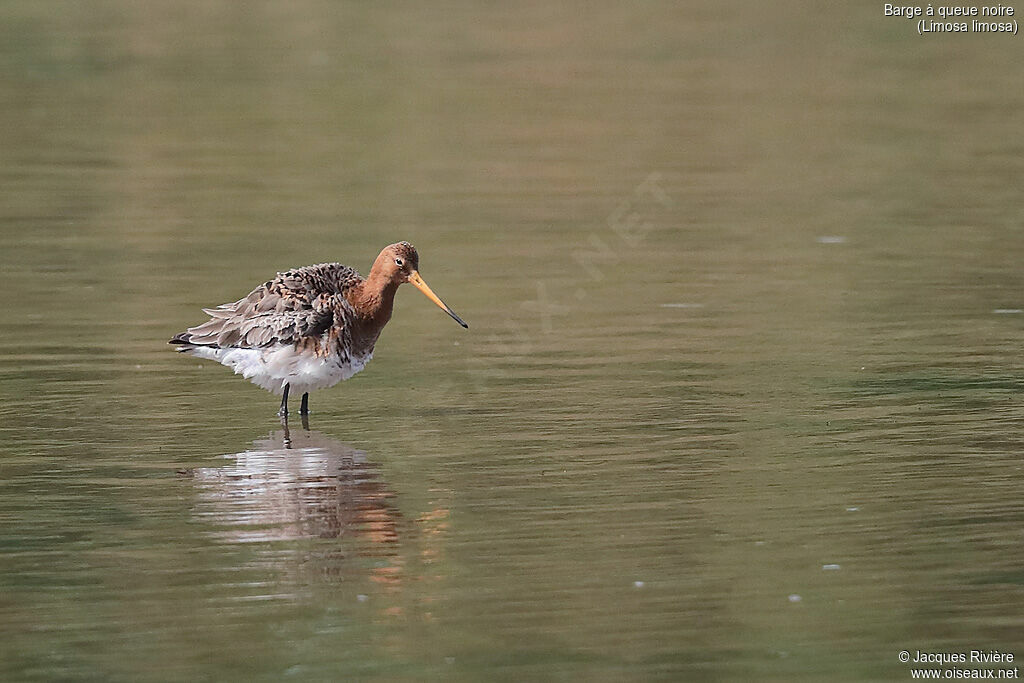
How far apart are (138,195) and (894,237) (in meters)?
7.26

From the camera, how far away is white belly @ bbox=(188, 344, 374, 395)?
448 inches

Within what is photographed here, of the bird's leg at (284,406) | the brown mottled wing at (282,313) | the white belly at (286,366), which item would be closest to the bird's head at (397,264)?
the brown mottled wing at (282,313)

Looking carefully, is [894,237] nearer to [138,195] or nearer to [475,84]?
[138,195]

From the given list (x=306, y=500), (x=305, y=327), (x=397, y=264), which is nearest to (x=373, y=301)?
(x=397, y=264)

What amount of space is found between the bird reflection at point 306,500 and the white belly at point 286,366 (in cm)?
48

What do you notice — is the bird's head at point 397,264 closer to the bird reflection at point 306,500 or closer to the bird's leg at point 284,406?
the bird's leg at point 284,406

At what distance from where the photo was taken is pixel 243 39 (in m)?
30.6

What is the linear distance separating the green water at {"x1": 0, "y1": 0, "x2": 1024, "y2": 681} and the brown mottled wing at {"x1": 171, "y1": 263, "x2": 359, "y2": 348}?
1.53 ft

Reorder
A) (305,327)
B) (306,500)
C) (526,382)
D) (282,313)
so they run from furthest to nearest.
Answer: (526,382), (282,313), (305,327), (306,500)

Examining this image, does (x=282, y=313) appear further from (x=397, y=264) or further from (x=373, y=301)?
(x=397, y=264)

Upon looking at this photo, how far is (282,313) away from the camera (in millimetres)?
11492

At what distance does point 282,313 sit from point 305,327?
205mm

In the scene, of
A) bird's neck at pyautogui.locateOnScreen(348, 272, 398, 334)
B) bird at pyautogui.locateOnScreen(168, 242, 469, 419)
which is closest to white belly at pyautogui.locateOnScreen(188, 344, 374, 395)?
bird at pyautogui.locateOnScreen(168, 242, 469, 419)

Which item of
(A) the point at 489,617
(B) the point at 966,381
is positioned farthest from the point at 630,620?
(B) the point at 966,381
